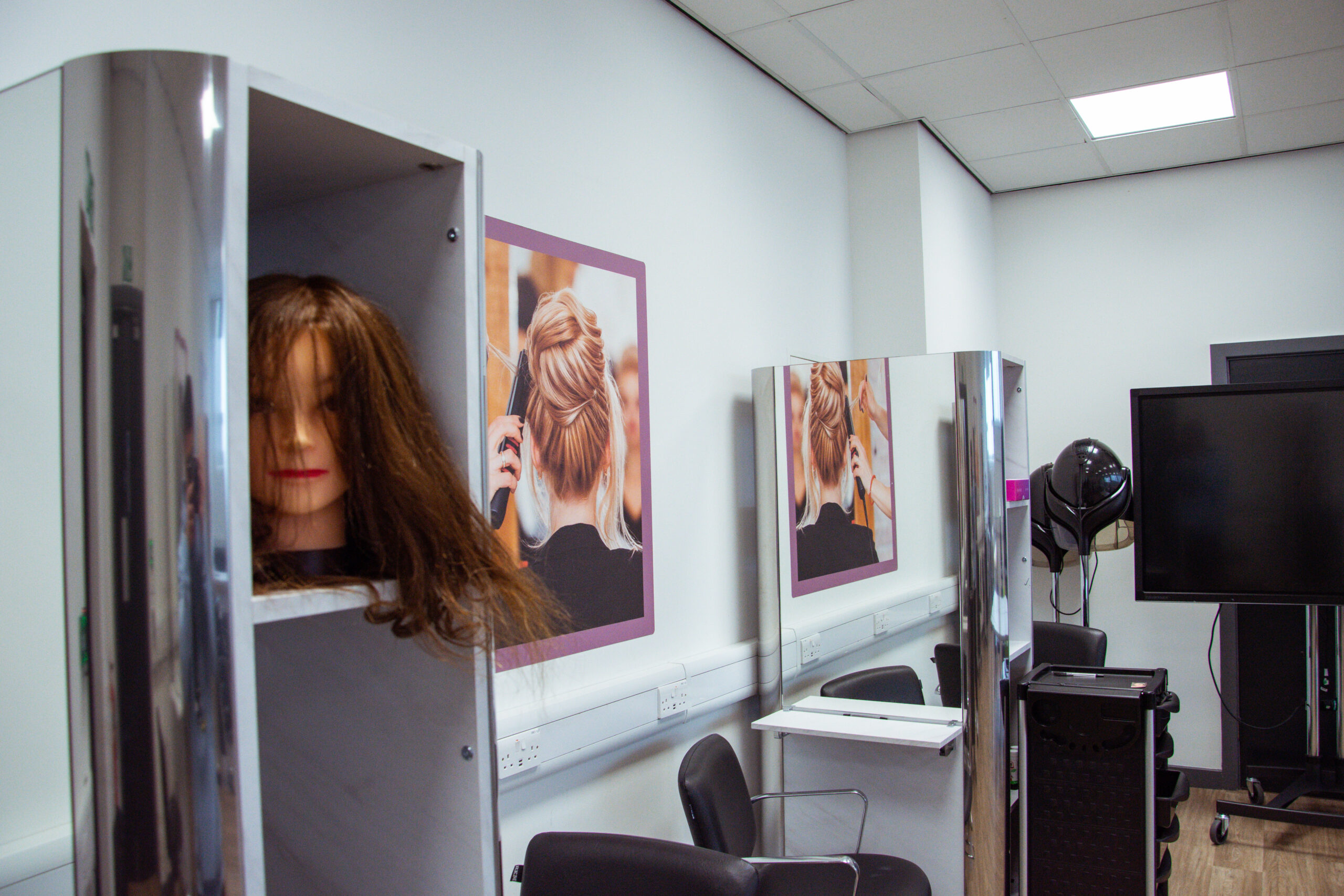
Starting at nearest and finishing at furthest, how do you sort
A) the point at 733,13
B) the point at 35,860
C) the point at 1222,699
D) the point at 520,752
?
the point at 35,860 → the point at 520,752 → the point at 733,13 → the point at 1222,699

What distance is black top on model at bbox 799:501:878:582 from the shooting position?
3002 mm

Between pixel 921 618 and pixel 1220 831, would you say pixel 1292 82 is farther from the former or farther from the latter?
pixel 1220 831

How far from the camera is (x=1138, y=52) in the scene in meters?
3.28

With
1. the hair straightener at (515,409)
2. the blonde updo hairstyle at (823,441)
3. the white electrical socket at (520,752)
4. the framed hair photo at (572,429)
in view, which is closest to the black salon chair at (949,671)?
the blonde updo hairstyle at (823,441)

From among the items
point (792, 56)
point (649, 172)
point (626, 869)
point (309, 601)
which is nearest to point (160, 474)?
point (309, 601)

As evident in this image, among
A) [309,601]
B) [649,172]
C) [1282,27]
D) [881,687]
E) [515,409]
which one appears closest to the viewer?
[309,601]

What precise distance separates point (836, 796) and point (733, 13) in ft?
7.60

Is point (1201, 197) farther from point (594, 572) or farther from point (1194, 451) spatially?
point (594, 572)

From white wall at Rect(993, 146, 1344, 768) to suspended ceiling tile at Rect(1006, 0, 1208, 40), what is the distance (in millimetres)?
1902

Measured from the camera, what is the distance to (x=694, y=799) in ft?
7.10

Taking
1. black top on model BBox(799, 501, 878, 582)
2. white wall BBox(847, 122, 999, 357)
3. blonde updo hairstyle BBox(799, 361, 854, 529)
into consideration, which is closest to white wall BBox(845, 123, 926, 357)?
white wall BBox(847, 122, 999, 357)

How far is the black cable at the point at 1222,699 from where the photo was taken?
14.5ft

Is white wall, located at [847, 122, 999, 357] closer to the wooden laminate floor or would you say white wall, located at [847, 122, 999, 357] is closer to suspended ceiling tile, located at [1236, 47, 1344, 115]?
suspended ceiling tile, located at [1236, 47, 1344, 115]

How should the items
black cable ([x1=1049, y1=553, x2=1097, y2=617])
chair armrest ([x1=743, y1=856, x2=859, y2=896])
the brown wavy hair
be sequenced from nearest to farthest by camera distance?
the brown wavy hair
chair armrest ([x1=743, y1=856, x2=859, y2=896])
black cable ([x1=1049, y1=553, x2=1097, y2=617])
